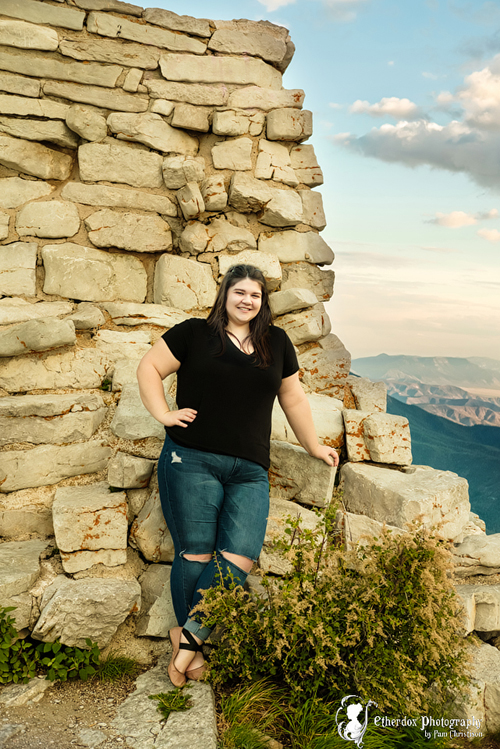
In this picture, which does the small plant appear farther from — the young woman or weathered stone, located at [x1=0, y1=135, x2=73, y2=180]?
weathered stone, located at [x1=0, y1=135, x2=73, y2=180]

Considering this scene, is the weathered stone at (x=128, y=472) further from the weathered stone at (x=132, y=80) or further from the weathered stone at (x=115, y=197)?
the weathered stone at (x=132, y=80)

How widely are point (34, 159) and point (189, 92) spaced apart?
4.42 ft

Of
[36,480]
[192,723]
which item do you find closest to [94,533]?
[36,480]

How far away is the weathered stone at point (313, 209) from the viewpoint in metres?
4.80

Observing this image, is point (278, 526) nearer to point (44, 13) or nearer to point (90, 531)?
point (90, 531)

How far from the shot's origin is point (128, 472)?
3.44 m

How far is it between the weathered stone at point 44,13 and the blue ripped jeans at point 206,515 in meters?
3.48

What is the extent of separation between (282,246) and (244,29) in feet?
6.03

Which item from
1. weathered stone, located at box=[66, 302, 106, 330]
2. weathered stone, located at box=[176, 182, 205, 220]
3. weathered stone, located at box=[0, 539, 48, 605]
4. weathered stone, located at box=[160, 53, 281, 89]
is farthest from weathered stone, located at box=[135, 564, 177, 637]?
weathered stone, located at box=[160, 53, 281, 89]

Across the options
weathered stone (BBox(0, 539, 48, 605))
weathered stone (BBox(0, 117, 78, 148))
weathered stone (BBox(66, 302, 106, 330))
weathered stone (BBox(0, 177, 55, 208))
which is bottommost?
weathered stone (BBox(0, 539, 48, 605))

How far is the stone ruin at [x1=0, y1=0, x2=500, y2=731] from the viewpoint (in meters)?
3.40

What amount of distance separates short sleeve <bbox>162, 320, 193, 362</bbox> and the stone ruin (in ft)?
2.37

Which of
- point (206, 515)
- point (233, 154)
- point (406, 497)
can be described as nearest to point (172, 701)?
point (206, 515)

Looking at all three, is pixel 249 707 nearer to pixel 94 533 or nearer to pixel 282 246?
pixel 94 533
